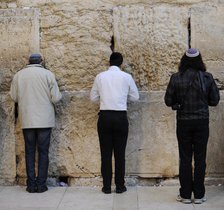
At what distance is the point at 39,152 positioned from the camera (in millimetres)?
6969

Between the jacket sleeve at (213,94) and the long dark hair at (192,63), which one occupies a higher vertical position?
the long dark hair at (192,63)

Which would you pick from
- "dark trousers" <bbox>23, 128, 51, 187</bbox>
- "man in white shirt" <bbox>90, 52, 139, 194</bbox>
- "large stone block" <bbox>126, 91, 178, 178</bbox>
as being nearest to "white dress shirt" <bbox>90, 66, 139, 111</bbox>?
"man in white shirt" <bbox>90, 52, 139, 194</bbox>

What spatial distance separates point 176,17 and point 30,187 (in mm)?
3167

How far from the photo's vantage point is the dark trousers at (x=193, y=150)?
6133 mm

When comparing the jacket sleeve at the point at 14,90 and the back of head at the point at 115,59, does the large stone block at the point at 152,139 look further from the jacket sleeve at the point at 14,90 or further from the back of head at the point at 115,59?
the jacket sleeve at the point at 14,90

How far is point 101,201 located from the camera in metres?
6.49

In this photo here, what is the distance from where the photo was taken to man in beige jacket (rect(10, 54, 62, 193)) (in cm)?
684

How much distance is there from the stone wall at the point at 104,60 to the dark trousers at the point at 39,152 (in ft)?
1.27

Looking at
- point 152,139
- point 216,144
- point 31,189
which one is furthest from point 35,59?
point 216,144

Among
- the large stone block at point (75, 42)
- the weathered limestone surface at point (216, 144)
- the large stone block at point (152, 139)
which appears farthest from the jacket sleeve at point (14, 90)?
the weathered limestone surface at point (216, 144)

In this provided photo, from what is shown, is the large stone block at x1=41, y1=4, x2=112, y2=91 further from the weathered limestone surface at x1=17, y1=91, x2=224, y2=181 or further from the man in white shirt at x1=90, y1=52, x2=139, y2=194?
the man in white shirt at x1=90, y1=52, x2=139, y2=194

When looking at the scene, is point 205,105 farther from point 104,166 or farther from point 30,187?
point 30,187

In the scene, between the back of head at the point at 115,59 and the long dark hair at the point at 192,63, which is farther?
the back of head at the point at 115,59

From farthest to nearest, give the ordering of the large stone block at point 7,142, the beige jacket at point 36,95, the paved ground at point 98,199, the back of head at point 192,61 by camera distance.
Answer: the large stone block at point 7,142 < the beige jacket at point 36,95 < the paved ground at point 98,199 < the back of head at point 192,61
